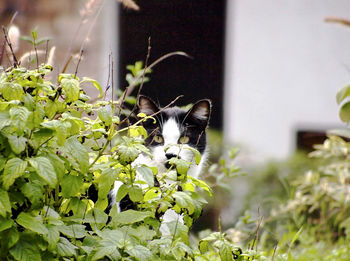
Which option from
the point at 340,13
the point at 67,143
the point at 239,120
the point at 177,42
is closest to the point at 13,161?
the point at 67,143

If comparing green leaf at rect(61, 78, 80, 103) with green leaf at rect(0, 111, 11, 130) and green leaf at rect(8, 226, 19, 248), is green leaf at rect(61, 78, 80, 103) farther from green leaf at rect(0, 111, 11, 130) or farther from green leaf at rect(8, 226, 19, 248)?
green leaf at rect(8, 226, 19, 248)

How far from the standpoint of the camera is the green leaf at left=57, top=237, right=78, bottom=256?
1468mm

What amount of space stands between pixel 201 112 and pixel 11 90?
1.15m

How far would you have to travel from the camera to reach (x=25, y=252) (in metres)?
1.43

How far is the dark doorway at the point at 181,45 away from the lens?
194 inches

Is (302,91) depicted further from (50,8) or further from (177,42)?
(50,8)

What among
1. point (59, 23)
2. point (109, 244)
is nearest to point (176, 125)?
point (109, 244)

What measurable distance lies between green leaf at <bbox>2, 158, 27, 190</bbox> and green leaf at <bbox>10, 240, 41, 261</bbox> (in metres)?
0.16

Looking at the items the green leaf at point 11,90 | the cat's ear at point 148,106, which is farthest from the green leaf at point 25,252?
the cat's ear at point 148,106

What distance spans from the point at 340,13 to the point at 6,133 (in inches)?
188

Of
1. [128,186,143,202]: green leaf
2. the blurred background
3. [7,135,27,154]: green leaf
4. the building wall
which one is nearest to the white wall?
the blurred background

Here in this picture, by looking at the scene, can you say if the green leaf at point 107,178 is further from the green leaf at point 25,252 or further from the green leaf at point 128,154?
the green leaf at point 25,252

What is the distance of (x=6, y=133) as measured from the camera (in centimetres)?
141

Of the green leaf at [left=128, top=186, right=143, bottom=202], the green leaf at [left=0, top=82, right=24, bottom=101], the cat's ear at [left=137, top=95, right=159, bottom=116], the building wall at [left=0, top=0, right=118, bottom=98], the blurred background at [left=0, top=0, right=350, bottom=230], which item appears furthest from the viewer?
the blurred background at [left=0, top=0, right=350, bottom=230]
